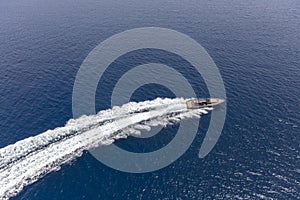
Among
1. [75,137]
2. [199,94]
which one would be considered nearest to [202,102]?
[199,94]

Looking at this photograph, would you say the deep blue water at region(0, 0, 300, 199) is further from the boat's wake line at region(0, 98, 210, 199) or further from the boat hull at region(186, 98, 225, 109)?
the boat hull at region(186, 98, 225, 109)

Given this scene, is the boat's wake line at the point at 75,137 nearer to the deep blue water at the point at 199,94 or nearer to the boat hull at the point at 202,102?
the boat hull at the point at 202,102

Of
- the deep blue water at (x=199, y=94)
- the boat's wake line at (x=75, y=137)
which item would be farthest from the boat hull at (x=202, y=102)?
the deep blue water at (x=199, y=94)

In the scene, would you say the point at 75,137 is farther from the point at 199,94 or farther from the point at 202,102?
the point at 199,94

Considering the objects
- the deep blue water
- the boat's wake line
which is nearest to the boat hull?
the boat's wake line

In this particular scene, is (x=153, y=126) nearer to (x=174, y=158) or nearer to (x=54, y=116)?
(x=174, y=158)
